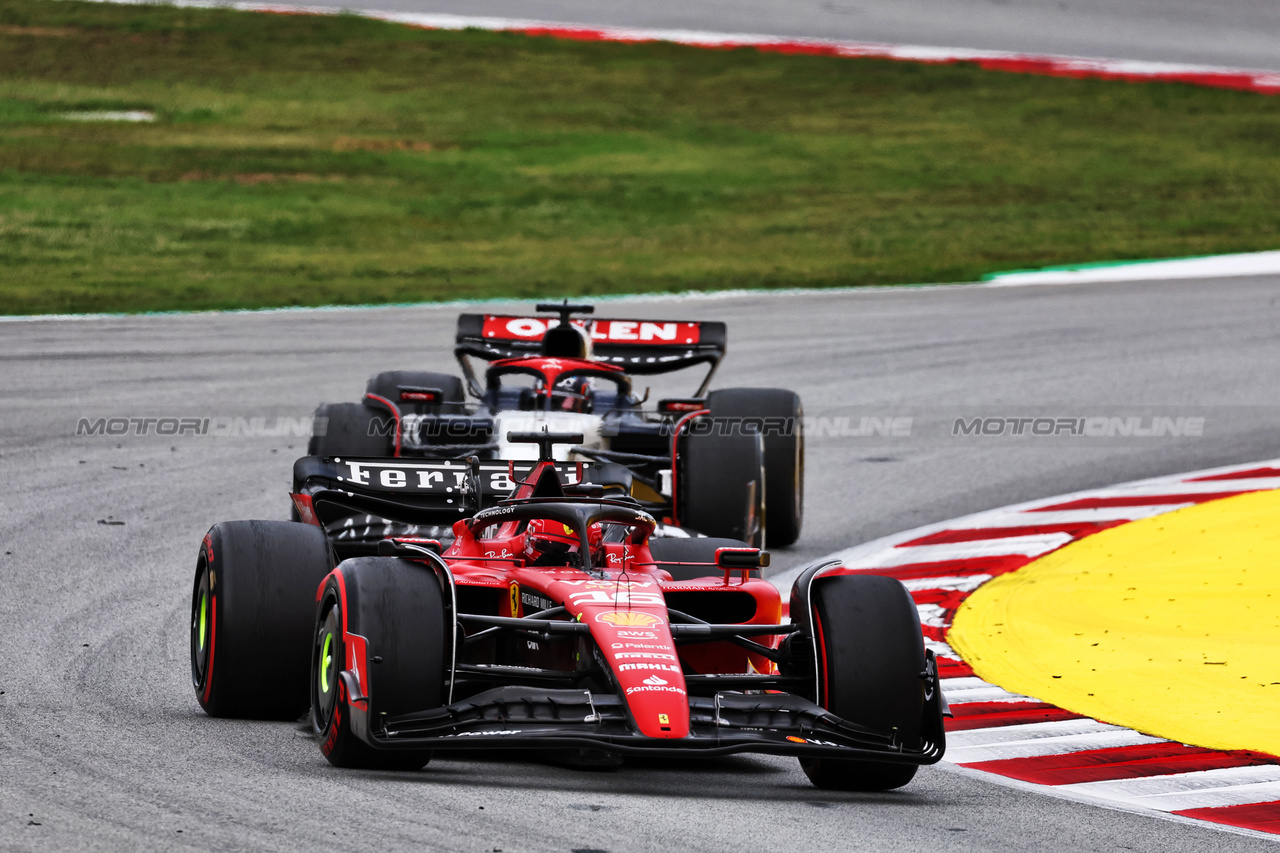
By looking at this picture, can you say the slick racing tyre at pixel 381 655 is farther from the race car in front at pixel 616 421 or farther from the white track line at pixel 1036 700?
the race car in front at pixel 616 421

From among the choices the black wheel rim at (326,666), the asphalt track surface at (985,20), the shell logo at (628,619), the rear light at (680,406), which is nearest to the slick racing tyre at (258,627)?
the black wheel rim at (326,666)

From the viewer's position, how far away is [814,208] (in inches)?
1069

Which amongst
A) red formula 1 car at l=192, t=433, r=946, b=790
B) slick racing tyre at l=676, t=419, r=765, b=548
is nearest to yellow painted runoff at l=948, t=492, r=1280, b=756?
slick racing tyre at l=676, t=419, r=765, b=548

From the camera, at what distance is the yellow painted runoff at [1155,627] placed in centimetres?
791

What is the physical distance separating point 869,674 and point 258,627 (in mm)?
2265

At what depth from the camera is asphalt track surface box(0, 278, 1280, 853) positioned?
5.68 metres

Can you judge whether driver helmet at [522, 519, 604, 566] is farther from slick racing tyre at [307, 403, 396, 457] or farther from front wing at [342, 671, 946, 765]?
slick racing tyre at [307, 403, 396, 457]

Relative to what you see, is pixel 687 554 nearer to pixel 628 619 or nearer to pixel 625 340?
pixel 628 619

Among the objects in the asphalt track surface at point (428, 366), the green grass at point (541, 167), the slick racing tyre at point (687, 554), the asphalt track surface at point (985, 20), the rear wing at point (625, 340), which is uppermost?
the asphalt track surface at point (985, 20)

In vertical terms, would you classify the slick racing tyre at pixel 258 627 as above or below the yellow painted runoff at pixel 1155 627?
above

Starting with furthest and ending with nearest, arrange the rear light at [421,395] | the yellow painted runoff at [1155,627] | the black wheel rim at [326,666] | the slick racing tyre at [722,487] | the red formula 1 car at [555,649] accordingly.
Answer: the rear light at [421,395] < the slick racing tyre at [722,487] < the yellow painted runoff at [1155,627] < the black wheel rim at [326,666] < the red formula 1 car at [555,649]

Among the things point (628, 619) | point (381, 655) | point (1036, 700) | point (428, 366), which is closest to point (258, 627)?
point (381, 655)

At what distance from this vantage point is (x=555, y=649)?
675 centimetres

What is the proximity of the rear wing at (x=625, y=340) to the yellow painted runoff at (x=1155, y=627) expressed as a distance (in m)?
2.71
